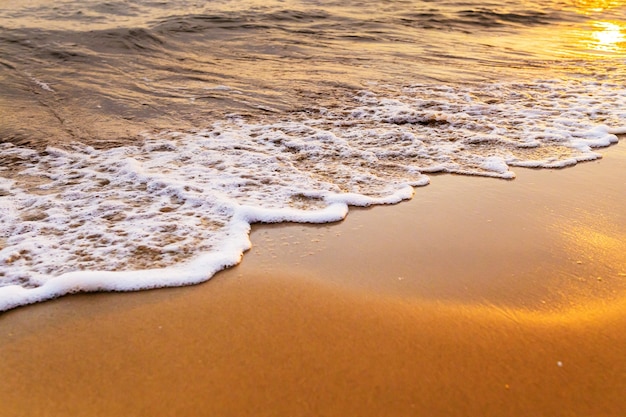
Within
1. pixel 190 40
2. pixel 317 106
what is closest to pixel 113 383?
pixel 317 106

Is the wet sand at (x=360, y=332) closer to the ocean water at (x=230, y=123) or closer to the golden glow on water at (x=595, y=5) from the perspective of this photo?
the ocean water at (x=230, y=123)

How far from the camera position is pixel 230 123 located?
16.0 feet

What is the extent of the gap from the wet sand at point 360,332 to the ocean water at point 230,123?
9.8 inches

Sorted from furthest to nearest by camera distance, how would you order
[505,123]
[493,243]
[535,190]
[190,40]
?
[190,40], [505,123], [535,190], [493,243]

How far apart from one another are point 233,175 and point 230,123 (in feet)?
4.57

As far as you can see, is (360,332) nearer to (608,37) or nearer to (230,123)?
(230,123)

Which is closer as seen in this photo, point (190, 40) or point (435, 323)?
point (435, 323)

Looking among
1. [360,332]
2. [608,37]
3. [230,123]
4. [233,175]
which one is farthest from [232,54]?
[608,37]

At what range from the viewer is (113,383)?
180cm

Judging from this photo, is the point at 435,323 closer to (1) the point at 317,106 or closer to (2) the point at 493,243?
(2) the point at 493,243

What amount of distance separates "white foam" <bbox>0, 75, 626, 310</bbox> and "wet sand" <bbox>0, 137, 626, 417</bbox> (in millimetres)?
200

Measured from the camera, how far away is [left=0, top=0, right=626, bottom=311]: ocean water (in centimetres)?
281

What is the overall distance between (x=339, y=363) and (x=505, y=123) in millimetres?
3661

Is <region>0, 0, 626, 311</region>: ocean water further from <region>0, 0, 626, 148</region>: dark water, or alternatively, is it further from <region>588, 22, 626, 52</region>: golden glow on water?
<region>588, 22, 626, 52</region>: golden glow on water
